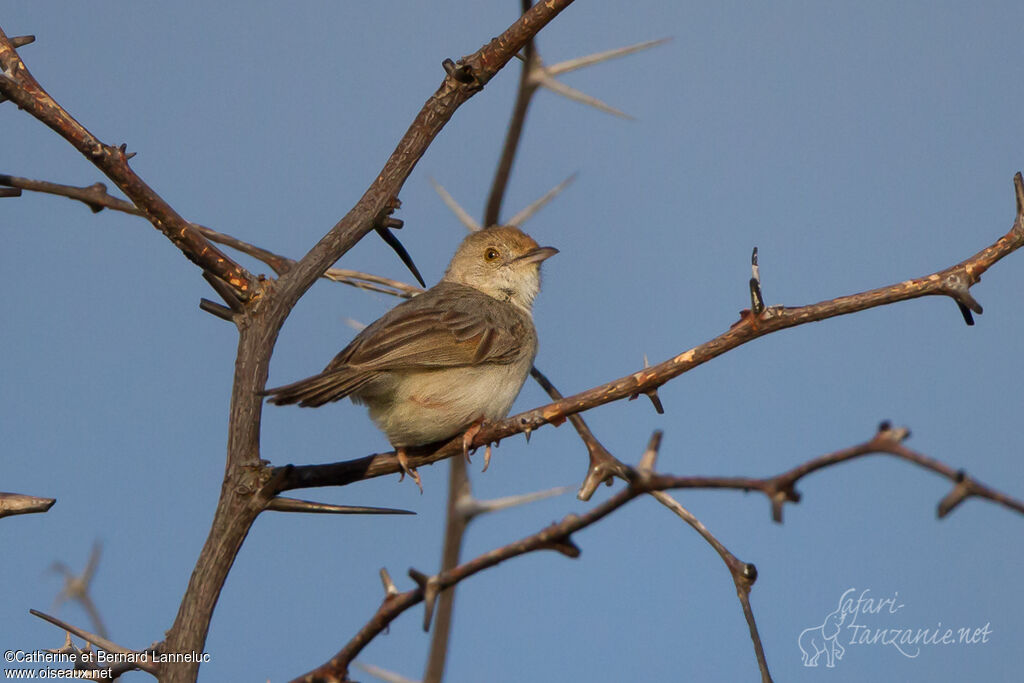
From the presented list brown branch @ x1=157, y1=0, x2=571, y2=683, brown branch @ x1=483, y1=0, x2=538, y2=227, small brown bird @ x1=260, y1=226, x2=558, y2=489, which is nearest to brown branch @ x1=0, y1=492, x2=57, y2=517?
brown branch @ x1=157, y1=0, x2=571, y2=683

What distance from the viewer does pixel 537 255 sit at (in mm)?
6883

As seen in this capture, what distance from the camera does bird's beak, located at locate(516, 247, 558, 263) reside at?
22.5 feet

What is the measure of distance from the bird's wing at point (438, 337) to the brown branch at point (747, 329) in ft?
5.45

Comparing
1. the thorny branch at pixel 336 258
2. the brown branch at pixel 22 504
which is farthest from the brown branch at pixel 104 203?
the brown branch at pixel 22 504

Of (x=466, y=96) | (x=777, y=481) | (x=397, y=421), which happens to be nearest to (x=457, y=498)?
(x=397, y=421)

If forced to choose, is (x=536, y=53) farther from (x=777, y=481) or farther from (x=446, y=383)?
(x=777, y=481)

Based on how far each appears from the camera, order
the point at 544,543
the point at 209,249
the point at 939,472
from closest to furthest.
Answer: the point at 939,472 < the point at 544,543 < the point at 209,249

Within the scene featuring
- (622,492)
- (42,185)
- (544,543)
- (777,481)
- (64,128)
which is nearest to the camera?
(777,481)

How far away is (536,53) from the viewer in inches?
170

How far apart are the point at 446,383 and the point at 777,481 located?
3.49 m

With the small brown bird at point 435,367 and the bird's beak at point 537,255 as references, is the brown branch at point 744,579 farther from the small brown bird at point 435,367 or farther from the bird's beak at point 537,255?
the bird's beak at point 537,255

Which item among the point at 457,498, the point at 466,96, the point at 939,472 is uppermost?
the point at 466,96

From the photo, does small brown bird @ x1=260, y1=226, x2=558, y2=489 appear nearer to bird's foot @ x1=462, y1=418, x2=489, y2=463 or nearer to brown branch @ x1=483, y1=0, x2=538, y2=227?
bird's foot @ x1=462, y1=418, x2=489, y2=463

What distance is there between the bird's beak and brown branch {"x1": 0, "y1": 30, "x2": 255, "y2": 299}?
390 cm
